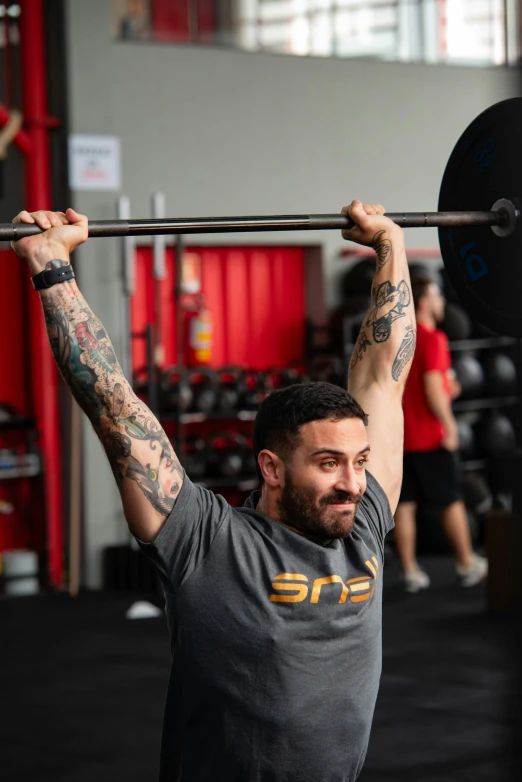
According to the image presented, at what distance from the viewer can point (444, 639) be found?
13.0 ft

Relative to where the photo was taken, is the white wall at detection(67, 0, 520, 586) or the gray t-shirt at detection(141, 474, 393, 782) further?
the white wall at detection(67, 0, 520, 586)

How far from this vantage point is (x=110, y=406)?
131 centimetres

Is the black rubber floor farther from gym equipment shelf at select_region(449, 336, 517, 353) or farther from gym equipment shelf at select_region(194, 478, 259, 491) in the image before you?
gym equipment shelf at select_region(449, 336, 517, 353)

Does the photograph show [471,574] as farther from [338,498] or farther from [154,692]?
[338,498]

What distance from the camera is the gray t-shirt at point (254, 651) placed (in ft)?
4.20

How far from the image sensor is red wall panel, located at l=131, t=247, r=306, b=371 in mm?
5734

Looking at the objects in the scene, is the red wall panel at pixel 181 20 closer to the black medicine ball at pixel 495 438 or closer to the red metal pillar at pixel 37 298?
the red metal pillar at pixel 37 298

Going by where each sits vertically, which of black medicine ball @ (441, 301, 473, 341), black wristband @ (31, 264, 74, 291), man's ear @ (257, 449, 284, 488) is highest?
black wristband @ (31, 264, 74, 291)

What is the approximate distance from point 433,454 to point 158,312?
5.02ft

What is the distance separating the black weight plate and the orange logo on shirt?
0.55 m

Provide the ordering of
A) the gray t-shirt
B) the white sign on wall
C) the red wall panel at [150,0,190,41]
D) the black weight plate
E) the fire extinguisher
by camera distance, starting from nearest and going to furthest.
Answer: the gray t-shirt → the black weight plate → the white sign on wall → the red wall panel at [150,0,190,41] → the fire extinguisher

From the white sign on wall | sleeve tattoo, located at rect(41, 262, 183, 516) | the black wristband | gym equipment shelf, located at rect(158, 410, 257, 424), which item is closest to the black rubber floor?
gym equipment shelf, located at rect(158, 410, 257, 424)

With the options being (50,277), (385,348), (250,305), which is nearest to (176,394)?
(250,305)

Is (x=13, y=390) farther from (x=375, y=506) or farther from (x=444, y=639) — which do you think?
(x=375, y=506)
